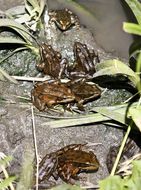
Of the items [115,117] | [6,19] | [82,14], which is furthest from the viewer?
[82,14]

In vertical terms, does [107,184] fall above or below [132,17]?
below

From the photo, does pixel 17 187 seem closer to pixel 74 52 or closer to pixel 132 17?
pixel 74 52

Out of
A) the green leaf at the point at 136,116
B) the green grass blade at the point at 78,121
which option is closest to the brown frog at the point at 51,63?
the green grass blade at the point at 78,121

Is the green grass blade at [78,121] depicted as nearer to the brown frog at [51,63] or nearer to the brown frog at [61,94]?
the brown frog at [61,94]

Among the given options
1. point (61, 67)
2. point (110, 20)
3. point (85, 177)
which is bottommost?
point (85, 177)

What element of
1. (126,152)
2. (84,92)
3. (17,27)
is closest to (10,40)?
(17,27)

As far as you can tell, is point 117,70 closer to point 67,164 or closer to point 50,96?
point 50,96

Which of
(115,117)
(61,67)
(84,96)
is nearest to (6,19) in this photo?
(61,67)

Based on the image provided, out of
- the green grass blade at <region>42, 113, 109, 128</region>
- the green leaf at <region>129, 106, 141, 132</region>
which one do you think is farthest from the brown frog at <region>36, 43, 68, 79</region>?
the green leaf at <region>129, 106, 141, 132</region>
